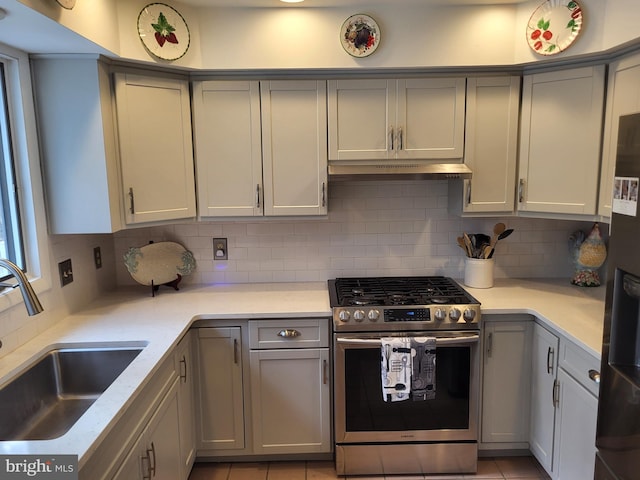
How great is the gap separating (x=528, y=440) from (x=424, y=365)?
2.61 ft

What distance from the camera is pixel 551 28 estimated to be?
7.52 ft

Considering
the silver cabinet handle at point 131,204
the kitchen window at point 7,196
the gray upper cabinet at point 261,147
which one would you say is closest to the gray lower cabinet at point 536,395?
the gray upper cabinet at point 261,147

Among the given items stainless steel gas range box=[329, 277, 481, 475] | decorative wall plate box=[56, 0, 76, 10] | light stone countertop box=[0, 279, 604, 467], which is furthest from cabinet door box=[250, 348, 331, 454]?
decorative wall plate box=[56, 0, 76, 10]

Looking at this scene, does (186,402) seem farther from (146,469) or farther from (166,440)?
(146,469)

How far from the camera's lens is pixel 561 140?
242cm

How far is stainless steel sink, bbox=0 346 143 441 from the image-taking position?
64.0 inches

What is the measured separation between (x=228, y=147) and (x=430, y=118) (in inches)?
44.8

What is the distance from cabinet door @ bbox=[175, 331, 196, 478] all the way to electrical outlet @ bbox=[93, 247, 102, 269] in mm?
787

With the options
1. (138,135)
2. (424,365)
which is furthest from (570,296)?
(138,135)

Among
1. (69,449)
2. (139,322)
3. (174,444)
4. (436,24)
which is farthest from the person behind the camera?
(436,24)

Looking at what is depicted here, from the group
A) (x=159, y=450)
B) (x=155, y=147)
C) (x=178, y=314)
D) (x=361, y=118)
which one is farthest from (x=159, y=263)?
(x=361, y=118)

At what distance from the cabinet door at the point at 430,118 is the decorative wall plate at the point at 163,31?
1.18 meters

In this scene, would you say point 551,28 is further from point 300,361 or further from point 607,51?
point 300,361

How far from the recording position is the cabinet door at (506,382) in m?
2.43
